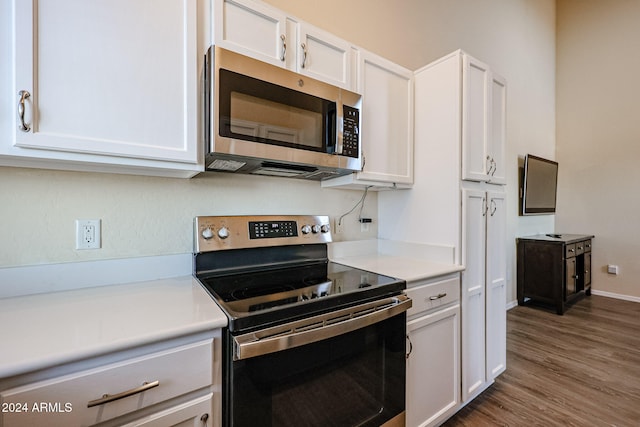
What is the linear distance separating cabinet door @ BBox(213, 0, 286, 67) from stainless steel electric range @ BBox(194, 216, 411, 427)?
0.76 meters

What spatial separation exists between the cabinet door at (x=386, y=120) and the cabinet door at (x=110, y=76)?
900 millimetres

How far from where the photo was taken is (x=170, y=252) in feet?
4.55

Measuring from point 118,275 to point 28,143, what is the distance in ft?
1.94

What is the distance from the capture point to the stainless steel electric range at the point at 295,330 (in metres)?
0.92

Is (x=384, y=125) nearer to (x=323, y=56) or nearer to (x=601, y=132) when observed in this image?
(x=323, y=56)

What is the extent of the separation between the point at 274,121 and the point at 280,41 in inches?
15.2

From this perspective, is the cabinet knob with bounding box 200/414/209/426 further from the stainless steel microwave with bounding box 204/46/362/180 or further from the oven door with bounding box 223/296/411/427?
the stainless steel microwave with bounding box 204/46/362/180

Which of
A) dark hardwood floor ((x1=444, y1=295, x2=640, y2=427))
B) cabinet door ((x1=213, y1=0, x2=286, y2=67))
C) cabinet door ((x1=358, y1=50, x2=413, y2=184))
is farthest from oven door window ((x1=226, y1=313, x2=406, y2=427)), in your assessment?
cabinet door ((x1=213, y1=0, x2=286, y2=67))

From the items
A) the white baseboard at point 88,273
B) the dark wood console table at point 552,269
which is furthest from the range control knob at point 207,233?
the dark wood console table at point 552,269

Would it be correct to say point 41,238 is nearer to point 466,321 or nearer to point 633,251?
point 466,321

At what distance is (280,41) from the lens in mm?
1362

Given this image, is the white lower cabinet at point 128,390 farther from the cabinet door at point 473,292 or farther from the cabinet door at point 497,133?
the cabinet door at point 497,133

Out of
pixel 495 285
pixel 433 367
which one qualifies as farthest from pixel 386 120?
pixel 433 367

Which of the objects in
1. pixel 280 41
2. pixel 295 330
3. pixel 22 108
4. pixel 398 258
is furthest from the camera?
pixel 398 258
